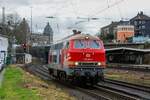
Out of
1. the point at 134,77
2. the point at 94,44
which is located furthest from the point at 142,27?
the point at 94,44

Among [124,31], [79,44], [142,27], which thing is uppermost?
[142,27]

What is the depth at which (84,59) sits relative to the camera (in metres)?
31.6

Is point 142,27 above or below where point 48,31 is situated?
above

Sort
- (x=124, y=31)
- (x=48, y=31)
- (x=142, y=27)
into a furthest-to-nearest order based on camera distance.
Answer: (x=142, y=27)
(x=124, y=31)
(x=48, y=31)

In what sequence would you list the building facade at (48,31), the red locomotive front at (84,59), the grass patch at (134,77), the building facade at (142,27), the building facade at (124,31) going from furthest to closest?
the building facade at (142,27), the building facade at (124,31), the building facade at (48,31), the grass patch at (134,77), the red locomotive front at (84,59)

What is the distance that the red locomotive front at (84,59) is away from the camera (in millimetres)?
31297

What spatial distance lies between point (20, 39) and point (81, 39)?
12384 cm

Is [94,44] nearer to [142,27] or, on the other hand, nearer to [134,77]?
[134,77]

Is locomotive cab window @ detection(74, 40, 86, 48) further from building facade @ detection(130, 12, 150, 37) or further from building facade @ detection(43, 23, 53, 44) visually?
building facade @ detection(130, 12, 150, 37)

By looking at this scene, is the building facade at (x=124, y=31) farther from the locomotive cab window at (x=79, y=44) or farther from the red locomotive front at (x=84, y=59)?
the locomotive cab window at (x=79, y=44)

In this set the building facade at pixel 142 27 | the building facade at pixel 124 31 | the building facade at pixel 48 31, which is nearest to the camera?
the building facade at pixel 48 31

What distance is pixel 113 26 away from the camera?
199 metres

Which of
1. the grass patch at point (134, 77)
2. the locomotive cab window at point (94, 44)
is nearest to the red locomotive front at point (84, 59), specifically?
the locomotive cab window at point (94, 44)

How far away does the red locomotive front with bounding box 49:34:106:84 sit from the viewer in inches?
1232
